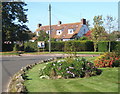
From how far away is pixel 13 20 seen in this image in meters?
43.7

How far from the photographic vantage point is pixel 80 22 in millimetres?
59031

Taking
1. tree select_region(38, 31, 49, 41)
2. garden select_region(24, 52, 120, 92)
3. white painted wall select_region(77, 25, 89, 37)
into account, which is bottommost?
garden select_region(24, 52, 120, 92)

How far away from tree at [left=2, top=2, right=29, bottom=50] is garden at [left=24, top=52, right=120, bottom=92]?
101 ft

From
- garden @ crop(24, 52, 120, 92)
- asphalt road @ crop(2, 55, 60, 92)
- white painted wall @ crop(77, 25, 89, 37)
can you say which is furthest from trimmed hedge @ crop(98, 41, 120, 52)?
garden @ crop(24, 52, 120, 92)

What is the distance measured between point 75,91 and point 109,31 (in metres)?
30.5

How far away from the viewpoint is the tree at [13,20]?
40.8m

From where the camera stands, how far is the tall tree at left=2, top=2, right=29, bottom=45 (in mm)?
40781

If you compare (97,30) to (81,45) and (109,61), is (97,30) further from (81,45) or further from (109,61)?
(109,61)

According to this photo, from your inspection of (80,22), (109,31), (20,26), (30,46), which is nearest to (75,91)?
(109,31)

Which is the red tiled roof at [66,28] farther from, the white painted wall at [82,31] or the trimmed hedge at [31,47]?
the trimmed hedge at [31,47]

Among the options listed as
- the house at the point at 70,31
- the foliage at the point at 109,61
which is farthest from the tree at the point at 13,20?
the foliage at the point at 109,61

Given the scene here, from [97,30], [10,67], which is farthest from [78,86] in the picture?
[97,30]

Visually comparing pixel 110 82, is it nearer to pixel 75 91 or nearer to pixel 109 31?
pixel 75 91

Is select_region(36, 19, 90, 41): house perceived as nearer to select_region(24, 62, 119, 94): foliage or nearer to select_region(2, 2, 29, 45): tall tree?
select_region(2, 2, 29, 45): tall tree
